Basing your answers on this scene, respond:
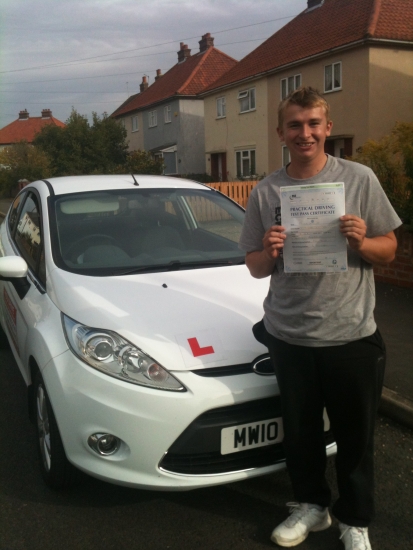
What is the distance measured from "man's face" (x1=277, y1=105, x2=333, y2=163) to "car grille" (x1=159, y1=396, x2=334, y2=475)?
114cm

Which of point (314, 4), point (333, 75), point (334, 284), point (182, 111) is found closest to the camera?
point (334, 284)

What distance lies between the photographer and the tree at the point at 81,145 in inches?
1356

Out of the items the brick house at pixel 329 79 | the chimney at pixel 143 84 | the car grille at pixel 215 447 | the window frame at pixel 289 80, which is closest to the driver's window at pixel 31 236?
the car grille at pixel 215 447

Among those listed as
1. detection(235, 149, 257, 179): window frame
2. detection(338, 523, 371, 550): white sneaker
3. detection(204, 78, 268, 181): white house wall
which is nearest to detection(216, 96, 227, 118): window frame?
detection(204, 78, 268, 181): white house wall

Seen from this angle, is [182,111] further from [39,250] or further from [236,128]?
[39,250]

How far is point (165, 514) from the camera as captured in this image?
9.45 feet

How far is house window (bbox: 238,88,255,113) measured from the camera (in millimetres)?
27922

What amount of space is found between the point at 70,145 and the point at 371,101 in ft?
66.0

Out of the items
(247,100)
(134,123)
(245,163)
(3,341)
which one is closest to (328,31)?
(247,100)

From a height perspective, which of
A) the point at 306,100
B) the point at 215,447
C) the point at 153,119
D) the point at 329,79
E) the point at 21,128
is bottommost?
the point at 215,447

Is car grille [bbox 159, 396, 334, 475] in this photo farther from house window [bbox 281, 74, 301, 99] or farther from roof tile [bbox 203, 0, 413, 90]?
house window [bbox 281, 74, 301, 99]

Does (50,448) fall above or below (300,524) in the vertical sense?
above

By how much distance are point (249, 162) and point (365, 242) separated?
2709cm

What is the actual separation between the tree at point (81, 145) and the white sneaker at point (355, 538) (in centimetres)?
3276
